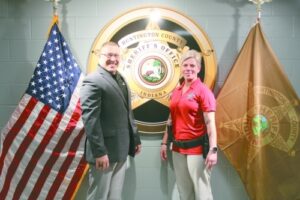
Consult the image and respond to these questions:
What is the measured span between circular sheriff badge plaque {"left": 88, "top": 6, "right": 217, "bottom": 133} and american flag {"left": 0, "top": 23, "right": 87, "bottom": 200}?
31 cm

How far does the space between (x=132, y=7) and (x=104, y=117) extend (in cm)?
100

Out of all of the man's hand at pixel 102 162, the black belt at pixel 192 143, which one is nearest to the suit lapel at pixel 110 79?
the man's hand at pixel 102 162

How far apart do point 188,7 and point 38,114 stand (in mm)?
1421

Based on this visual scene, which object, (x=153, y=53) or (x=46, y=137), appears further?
(x=153, y=53)

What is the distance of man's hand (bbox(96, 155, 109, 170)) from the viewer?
193 centimetres

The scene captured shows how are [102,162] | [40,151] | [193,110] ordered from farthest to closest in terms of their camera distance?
[40,151] < [193,110] < [102,162]

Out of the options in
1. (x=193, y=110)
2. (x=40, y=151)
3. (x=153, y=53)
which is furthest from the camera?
(x=153, y=53)

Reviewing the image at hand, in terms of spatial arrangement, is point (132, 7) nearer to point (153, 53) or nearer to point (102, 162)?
point (153, 53)

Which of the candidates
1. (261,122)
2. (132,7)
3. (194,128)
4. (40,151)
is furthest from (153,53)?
(40,151)

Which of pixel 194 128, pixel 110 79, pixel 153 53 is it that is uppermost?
pixel 153 53

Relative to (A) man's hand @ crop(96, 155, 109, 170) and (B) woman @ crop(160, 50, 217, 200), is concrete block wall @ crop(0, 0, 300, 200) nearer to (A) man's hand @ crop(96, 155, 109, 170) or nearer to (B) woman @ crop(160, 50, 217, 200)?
(B) woman @ crop(160, 50, 217, 200)

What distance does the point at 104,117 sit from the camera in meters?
1.99

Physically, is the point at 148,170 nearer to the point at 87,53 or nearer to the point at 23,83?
the point at 87,53

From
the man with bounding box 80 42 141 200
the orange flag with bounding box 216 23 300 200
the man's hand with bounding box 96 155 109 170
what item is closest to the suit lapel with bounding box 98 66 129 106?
the man with bounding box 80 42 141 200
